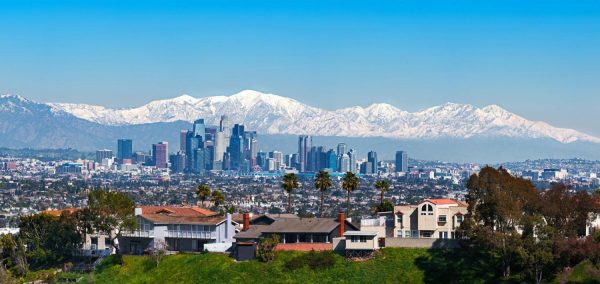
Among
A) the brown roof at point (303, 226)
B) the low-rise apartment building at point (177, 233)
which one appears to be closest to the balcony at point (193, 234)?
the low-rise apartment building at point (177, 233)

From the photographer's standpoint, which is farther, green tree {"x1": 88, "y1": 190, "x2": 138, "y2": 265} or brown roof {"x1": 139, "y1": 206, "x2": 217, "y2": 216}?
brown roof {"x1": 139, "y1": 206, "x2": 217, "y2": 216}

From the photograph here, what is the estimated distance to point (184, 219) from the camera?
345 ft

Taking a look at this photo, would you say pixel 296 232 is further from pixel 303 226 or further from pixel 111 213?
pixel 111 213

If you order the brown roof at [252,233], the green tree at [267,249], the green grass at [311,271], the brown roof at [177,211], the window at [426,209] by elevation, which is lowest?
the green grass at [311,271]

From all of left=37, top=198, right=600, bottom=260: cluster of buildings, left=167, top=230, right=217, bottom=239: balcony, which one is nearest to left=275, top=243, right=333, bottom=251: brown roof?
left=37, top=198, right=600, bottom=260: cluster of buildings

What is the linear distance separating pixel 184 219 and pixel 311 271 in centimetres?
1919

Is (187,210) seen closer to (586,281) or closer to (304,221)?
(304,221)

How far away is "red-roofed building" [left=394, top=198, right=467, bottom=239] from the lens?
97250 millimetres

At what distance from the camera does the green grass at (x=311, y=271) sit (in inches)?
3423

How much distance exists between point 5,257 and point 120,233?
35.2ft

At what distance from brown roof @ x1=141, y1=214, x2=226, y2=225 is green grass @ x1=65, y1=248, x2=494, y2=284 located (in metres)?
7.18

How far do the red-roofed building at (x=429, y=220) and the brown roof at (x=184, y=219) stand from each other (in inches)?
642

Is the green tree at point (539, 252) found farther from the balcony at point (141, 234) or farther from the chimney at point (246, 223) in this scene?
the balcony at point (141, 234)

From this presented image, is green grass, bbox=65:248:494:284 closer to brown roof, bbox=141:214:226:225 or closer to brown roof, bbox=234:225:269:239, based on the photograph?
brown roof, bbox=234:225:269:239
